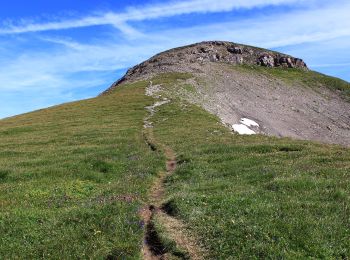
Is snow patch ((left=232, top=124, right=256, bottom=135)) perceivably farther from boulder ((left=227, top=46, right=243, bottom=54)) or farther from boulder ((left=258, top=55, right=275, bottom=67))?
boulder ((left=227, top=46, right=243, bottom=54))

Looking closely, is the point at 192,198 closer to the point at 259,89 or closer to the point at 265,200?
the point at 265,200

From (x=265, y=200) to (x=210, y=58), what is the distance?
112 meters

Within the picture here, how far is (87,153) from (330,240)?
988 inches

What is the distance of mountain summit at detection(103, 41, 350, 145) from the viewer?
238 feet

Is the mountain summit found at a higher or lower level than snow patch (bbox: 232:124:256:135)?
higher

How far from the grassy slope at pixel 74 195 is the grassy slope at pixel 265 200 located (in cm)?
235

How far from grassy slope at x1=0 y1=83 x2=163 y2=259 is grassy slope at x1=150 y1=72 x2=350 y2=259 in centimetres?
235

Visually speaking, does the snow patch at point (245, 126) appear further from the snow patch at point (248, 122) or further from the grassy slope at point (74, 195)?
the grassy slope at point (74, 195)

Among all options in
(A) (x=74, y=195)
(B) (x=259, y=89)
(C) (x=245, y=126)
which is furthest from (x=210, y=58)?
(A) (x=74, y=195)

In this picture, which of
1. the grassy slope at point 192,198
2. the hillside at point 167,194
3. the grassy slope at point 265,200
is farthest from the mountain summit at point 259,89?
the grassy slope at point 265,200

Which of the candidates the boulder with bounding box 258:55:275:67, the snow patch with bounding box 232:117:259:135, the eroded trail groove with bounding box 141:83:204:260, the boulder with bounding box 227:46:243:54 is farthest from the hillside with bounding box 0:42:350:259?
the boulder with bounding box 227:46:243:54

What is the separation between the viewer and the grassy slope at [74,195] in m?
14.4

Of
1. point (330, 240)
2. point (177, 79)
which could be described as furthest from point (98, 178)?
point (177, 79)

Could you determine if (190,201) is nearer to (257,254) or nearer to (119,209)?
(119,209)
